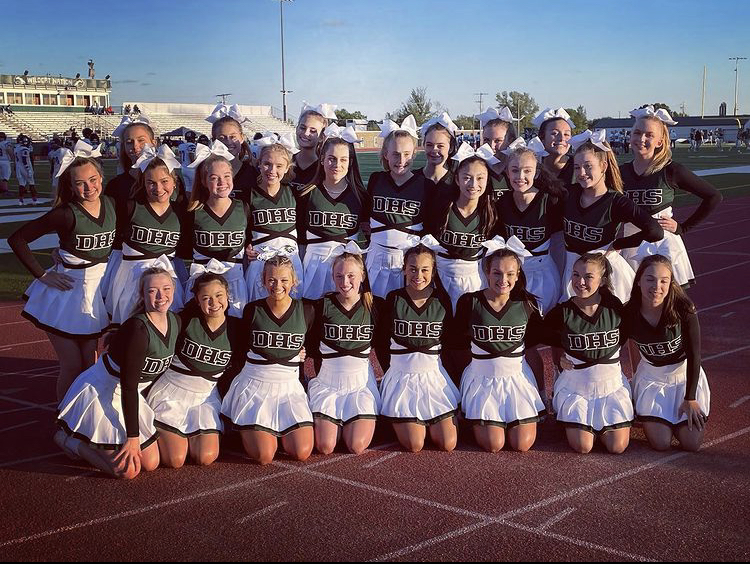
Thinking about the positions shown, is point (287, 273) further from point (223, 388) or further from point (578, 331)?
point (578, 331)

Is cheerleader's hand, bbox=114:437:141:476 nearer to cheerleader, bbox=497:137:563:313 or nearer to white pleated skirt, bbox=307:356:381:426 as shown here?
white pleated skirt, bbox=307:356:381:426

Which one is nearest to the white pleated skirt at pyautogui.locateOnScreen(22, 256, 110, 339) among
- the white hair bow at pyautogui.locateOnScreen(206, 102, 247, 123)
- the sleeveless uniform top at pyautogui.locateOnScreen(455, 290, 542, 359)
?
the white hair bow at pyautogui.locateOnScreen(206, 102, 247, 123)

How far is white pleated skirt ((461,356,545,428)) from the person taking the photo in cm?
468

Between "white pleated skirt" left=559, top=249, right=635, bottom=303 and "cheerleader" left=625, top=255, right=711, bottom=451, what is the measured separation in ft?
1.14

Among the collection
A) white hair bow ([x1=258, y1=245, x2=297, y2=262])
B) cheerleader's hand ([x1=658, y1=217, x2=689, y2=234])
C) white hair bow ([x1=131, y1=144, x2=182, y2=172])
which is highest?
white hair bow ([x1=131, y1=144, x2=182, y2=172])

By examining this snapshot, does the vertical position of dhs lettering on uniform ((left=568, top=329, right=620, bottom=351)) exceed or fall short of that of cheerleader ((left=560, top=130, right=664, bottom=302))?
it falls short

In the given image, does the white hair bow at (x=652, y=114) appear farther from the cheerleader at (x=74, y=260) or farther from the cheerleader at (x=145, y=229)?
the cheerleader at (x=74, y=260)

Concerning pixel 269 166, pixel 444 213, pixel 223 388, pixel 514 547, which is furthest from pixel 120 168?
pixel 514 547

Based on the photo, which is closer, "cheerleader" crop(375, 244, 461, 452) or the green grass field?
"cheerleader" crop(375, 244, 461, 452)

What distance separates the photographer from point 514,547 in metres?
3.44

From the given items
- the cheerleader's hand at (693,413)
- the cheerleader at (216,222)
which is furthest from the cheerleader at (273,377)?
the cheerleader's hand at (693,413)

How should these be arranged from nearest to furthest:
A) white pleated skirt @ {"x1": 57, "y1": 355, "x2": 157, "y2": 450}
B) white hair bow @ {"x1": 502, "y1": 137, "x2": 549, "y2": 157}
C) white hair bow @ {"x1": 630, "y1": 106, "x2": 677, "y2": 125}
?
1. white pleated skirt @ {"x1": 57, "y1": 355, "x2": 157, "y2": 450}
2. white hair bow @ {"x1": 502, "y1": 137, "x2": 549, "y2": 157}
3. white hair bow @ {"x1": 630, "y1": 106, "x2": 677, "y2": 125}

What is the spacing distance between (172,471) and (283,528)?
1027mm

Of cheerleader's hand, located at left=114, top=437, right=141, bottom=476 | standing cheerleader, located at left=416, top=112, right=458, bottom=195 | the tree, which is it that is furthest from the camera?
the tree
